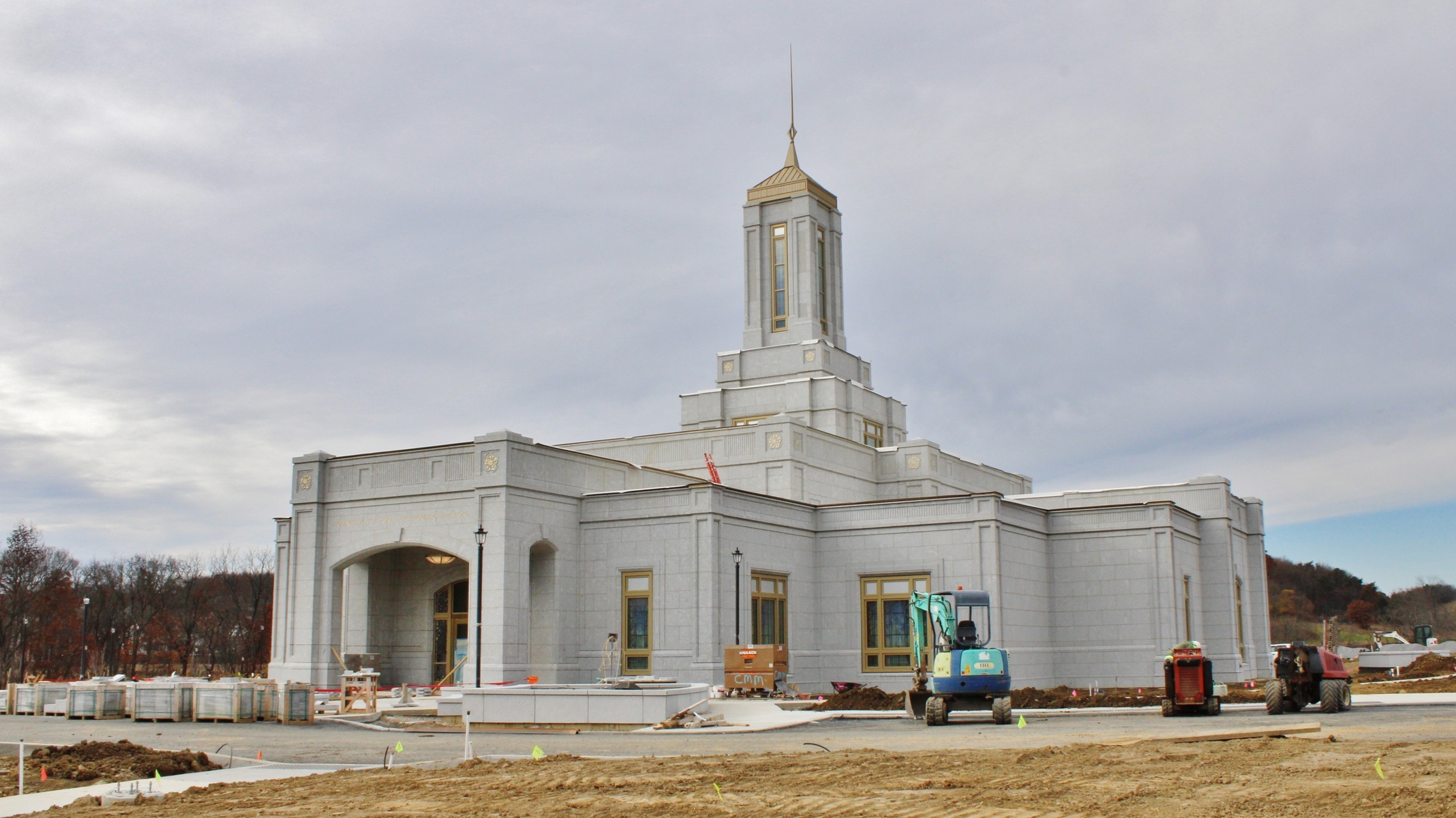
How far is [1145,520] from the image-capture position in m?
41.1

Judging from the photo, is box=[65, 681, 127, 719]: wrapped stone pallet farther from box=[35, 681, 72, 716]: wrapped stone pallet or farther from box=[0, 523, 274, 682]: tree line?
box=[0, 523, 274, 682]: tree line

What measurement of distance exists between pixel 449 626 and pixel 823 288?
24.0 metres

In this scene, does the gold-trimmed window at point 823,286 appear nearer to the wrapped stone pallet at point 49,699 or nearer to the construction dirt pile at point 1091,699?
the construction dirt pile at point 1091,699

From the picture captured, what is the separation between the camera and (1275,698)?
27.2 metres

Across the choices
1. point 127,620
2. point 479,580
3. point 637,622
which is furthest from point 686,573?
point 127,620

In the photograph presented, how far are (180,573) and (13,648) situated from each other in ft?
84.6

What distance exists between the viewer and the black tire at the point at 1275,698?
89.2ft

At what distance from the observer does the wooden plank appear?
1927 cm

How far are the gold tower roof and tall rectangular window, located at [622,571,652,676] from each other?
23693 mm

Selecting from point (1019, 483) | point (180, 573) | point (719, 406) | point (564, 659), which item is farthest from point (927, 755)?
point (180, 573)

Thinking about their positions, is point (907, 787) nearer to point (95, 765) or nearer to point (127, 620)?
point (95, 765)

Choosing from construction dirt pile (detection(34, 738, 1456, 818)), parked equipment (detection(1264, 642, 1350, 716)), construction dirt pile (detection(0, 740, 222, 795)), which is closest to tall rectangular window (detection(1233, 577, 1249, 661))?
parked equipment (detection(1264, 642, 1350, 716))

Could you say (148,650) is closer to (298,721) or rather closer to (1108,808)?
(298,721)

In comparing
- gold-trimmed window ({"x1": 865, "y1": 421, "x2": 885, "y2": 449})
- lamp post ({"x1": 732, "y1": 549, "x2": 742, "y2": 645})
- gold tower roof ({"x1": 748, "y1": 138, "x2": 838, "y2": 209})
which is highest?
gold tower roof ({"x1": 748, "y1": 138, "x2": 838, "y2": 209})
